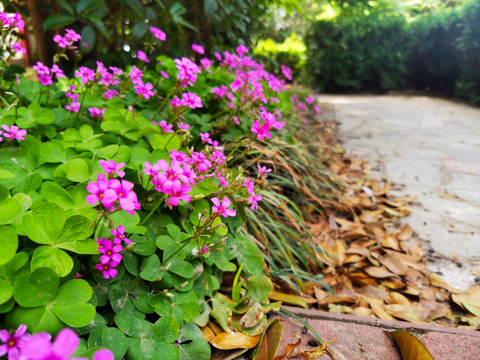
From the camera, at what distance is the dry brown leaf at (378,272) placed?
184 cm

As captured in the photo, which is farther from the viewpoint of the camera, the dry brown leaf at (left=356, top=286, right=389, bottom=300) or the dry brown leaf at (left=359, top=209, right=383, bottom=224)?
the dry brown leaf at (left=359, top=209, right=383, bottom=224)

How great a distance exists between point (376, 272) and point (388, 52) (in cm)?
770

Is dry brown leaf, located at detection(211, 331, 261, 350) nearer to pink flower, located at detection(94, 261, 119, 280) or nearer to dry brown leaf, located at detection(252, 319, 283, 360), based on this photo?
dry brown leaf, located at detection(252, 319, 283, 360)

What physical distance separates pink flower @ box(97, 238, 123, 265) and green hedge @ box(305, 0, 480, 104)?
329 inches

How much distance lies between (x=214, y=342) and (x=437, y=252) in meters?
1.53

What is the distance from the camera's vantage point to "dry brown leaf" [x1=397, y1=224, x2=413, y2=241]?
7.08ft

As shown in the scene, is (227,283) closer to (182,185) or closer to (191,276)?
(191,276)

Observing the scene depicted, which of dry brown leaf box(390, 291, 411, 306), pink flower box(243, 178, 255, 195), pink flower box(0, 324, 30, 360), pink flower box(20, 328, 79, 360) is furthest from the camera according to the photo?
dry brown leaf box(390, 291, 411, 306)

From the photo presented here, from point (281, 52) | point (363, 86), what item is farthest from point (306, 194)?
point (281, 52)

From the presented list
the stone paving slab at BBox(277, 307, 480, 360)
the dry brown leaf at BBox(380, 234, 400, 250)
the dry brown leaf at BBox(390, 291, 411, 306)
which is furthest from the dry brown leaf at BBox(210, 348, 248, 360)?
the dry brown leaf at BBox(380, 234, 400, 250)

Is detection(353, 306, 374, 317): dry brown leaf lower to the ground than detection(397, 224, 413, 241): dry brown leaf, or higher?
A: lower

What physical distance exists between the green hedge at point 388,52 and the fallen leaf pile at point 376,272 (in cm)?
651

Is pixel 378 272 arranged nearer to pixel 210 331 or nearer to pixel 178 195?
pixel 210 331

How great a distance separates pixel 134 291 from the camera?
1.03 meters
